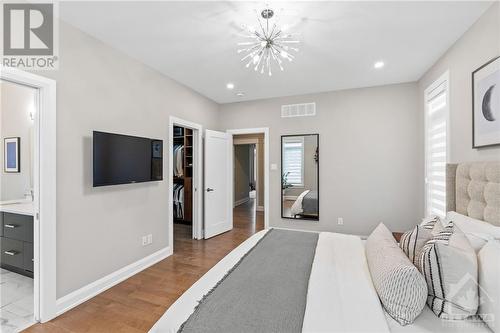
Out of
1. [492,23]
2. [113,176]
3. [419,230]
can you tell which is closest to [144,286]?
[113,176]

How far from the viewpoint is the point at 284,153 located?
431 centimetres

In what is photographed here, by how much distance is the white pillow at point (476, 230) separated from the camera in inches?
51.7

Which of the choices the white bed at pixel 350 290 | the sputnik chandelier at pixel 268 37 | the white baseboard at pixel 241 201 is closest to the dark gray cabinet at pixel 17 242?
the white bed at pixel 350 290

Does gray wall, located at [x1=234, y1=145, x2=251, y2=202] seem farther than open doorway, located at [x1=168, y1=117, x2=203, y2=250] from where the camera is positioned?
Yes

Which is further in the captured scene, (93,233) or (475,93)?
(93,233)

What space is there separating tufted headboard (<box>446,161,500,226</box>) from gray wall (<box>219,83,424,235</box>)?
4.47 feet

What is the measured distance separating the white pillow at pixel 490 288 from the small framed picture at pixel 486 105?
→ 1136 mm

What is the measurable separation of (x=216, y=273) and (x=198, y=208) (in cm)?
268

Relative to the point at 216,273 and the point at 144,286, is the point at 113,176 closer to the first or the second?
the point at 144,286

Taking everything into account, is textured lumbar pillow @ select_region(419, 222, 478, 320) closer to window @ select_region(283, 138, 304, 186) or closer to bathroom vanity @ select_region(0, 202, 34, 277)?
window @ select_region(283, 138, 304, 186)

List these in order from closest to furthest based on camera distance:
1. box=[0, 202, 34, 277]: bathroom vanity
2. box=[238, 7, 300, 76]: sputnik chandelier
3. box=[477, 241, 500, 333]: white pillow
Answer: box=[477, 241, 500, 333]: white pillow → box=[238, 7, 300, 76]: sputnik chandelier → box=[0, 202, 34, 277]: bathroom vanity

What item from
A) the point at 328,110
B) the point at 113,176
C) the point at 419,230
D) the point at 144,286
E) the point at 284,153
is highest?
the point at 328,110

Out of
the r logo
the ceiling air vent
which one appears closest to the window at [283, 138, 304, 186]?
the ceiling air vent

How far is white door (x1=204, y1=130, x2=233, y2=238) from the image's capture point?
4113 millimetres
